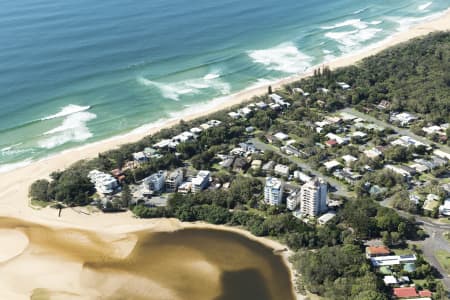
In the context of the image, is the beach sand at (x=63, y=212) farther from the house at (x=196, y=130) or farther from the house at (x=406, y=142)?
the house at (x=406, y=142)

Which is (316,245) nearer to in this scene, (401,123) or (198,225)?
(198,225)

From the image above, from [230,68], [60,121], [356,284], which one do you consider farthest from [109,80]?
[356,284]

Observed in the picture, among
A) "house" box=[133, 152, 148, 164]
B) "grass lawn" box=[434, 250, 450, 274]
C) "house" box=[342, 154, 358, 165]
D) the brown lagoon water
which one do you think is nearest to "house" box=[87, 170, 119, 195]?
"house" box=[133, 152, 148, 164]

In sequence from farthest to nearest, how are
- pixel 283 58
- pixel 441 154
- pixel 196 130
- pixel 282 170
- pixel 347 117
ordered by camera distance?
1. pixel 283 58
2. pixel 347 117
3. pixel 196 130
4. pixel 441 154
5. pixel 282 170

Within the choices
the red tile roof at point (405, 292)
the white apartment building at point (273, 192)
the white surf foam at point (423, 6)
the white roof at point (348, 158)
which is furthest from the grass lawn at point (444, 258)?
the white surf foam at point (423, 6)

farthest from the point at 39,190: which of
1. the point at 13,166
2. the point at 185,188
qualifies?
the point at 185,188

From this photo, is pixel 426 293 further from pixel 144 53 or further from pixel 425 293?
pixel 144 53
